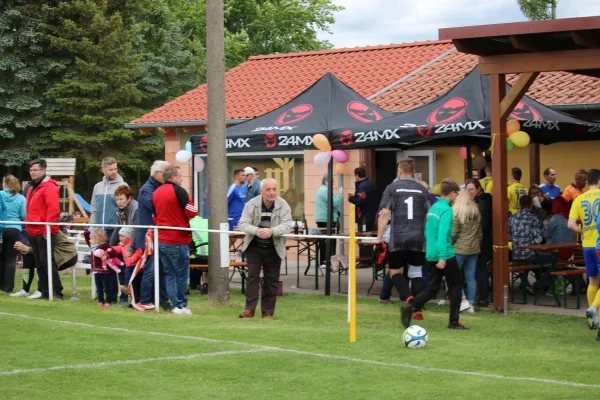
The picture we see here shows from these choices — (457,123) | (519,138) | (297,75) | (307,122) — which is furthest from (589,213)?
(297,75)

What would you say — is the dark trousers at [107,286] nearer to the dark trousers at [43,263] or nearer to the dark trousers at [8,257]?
the dark trousers at [43,263]

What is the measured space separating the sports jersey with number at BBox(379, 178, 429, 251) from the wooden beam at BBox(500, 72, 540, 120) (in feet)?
5.76

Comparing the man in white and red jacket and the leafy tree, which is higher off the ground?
the leafy tree

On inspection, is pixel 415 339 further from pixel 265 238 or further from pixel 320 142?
pixel 320 142

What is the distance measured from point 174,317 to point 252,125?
4.27m

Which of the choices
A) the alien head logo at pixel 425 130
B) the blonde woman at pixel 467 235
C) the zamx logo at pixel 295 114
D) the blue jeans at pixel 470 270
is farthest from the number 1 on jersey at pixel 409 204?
the zamx logo at pixel 295 114

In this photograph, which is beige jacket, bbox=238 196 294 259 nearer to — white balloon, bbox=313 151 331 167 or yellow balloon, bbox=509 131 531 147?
white balloon, bbox=313 151 331 167

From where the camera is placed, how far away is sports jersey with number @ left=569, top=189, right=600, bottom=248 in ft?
37.6

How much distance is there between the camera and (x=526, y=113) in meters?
15.3

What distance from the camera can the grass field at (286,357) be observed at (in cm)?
796

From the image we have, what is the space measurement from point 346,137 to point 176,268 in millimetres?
3453

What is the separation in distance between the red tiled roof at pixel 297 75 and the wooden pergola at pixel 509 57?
11087 mm

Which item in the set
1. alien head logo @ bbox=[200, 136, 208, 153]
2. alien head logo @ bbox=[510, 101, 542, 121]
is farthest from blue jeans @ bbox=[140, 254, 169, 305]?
alien head logo @ bbox=[510, 101, 542, 121]

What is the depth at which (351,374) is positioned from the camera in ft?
28.2
